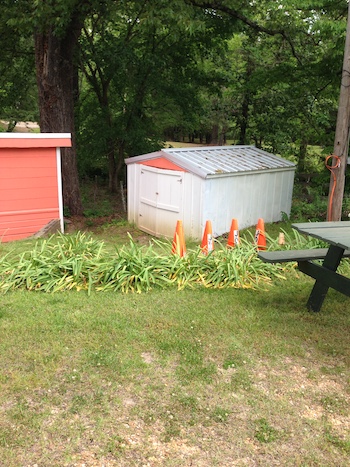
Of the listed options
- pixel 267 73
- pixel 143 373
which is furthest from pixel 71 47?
pixel 143 373

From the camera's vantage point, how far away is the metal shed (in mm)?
8852

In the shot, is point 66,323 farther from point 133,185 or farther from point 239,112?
point 239,112

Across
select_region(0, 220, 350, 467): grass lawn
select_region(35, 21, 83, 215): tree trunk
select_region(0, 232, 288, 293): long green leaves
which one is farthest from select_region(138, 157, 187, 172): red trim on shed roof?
select_region(0, 220, 350, 467): grass lawn

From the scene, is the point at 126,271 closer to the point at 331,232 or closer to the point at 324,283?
the point at 324,283

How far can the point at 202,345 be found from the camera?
3594 millimetres

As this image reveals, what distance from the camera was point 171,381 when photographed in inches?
121

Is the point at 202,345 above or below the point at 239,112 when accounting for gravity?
below

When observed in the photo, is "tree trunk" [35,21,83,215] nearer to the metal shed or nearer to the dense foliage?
the dense foliage

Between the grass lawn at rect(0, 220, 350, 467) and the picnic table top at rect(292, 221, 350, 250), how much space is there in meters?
0.84

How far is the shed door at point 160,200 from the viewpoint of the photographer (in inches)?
362

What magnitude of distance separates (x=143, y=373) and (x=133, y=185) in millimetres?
7652

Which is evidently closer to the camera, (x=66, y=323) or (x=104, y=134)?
(x=66, y=323)


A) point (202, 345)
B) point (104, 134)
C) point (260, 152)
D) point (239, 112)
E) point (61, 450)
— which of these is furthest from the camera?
point (239, 112)

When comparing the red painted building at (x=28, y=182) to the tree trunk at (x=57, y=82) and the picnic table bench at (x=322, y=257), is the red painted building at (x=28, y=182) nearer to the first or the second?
the tree trunk at (x=57, y=82)
